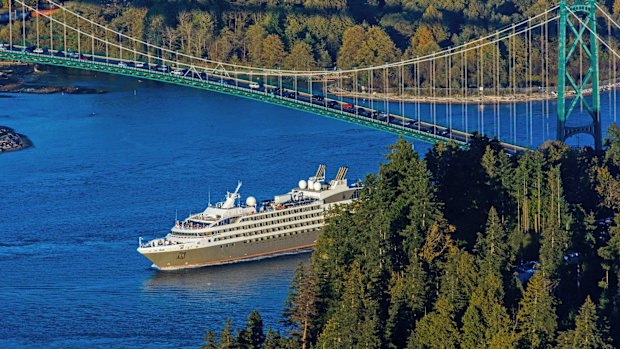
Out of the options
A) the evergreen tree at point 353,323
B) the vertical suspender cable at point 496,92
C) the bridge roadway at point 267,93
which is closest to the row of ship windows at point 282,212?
the bridge roadway at point 267,93

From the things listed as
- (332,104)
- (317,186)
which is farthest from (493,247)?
(332,104)

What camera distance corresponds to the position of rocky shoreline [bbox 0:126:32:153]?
25578 millimetres

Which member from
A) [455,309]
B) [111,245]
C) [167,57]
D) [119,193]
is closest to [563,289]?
[455,309]

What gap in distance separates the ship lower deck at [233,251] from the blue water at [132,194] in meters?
0.23

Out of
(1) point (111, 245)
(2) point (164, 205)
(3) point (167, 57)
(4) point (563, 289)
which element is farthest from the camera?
(3) point (167, 57)

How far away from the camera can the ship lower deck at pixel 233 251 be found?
20.2 m

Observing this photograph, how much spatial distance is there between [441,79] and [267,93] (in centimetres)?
597

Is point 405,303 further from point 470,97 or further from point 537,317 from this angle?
point 470,97

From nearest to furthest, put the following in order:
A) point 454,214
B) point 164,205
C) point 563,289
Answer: point 563,289, point 454,214, point 164,205

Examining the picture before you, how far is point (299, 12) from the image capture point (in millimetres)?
33875

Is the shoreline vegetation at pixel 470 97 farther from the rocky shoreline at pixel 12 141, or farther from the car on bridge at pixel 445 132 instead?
the rocky shoreline at pixel 12 141

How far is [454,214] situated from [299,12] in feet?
51.4

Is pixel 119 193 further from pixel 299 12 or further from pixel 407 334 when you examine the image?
pixel 299 12

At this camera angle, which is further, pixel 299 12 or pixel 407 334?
pixel 299 12
